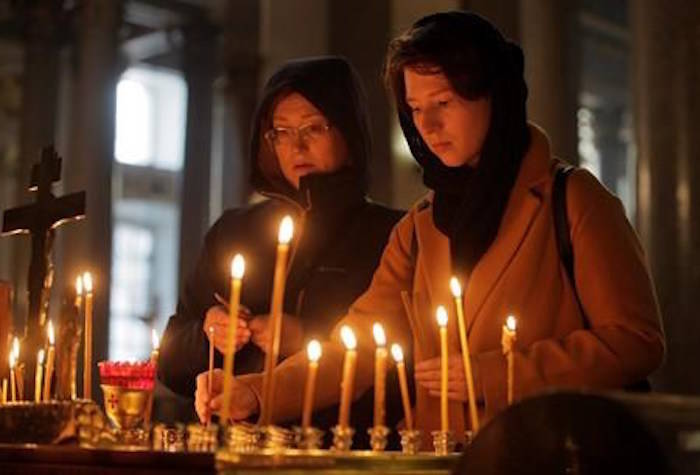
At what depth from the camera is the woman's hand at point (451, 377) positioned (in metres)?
3.15

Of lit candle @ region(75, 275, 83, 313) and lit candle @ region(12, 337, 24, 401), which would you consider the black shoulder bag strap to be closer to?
lit candle @ region(75, 275, 83, 313)

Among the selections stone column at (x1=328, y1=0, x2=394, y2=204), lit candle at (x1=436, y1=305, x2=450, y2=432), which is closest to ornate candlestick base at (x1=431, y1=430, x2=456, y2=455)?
lit candle at (x1=436, y1=305, x2=450, y2=432)

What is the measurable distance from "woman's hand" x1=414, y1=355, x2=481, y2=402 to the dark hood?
140 centimetres

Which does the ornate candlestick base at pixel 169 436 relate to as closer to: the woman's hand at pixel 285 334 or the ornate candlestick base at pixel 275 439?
the ornate candlestick base at pixel 275 439

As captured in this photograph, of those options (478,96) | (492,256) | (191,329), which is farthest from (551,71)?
(492,256)

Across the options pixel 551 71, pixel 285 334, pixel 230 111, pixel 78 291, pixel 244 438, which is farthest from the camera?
pixel 230 111

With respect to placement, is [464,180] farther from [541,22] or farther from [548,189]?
[541,22]

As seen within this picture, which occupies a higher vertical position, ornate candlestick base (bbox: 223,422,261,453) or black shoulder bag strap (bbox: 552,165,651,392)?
black shoulder bag strap (bbox: 552,165,651,392)

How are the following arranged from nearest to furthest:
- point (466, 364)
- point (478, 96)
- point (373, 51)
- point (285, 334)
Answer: point (466, 364), point (478, 96), point (285, 334), point (373, 51)

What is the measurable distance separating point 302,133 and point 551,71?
766cm

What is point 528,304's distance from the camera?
3.33 m

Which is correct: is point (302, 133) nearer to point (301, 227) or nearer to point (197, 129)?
point (301, 227)

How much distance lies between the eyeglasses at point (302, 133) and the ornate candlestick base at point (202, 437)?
1598 mm

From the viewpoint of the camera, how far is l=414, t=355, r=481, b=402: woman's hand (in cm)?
315
